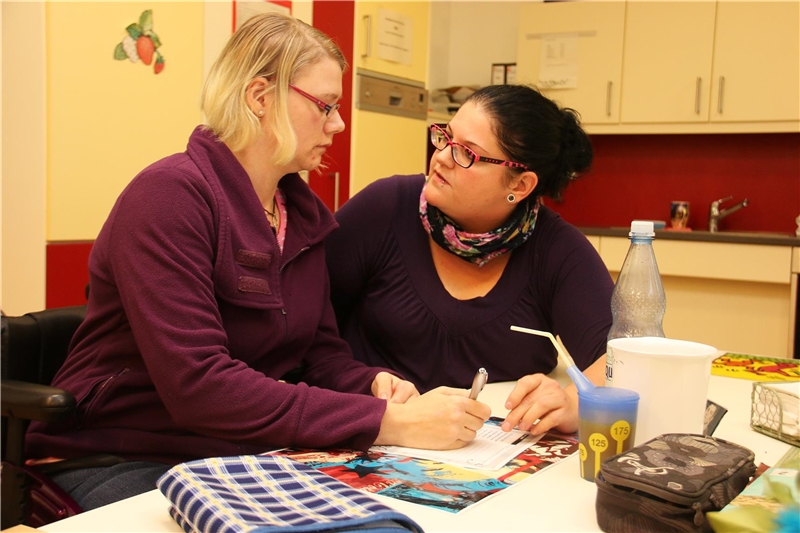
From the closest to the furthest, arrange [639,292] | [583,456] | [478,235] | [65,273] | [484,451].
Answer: [583,456], [484,451], [639,292], [478,235], [65,273]

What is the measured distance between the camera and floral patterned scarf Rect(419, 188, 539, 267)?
5.42ft

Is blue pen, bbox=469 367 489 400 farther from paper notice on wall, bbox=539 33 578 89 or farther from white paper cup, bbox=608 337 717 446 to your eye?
paper notice on wall, bbox=539 33 578 89

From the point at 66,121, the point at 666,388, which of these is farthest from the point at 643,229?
the point at 66,121

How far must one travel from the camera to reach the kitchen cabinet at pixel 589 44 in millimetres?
4250

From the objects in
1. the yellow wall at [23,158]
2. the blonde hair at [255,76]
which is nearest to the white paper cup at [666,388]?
the blonde hair at [255,76]

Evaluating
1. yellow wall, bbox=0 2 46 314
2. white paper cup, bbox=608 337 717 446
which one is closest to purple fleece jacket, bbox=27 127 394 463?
white paper cup, bbox=608 337 717 446

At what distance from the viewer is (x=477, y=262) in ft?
5.61

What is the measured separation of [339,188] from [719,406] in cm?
292

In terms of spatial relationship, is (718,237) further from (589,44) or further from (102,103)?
(102,103)

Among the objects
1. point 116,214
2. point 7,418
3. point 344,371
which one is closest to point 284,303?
point 344,371

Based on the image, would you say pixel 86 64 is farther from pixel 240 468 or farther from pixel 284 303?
pixel 240 468

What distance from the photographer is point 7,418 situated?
134 cm

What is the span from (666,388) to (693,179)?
3.76m

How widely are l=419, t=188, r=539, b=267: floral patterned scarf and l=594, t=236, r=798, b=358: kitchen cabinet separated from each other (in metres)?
2.43
